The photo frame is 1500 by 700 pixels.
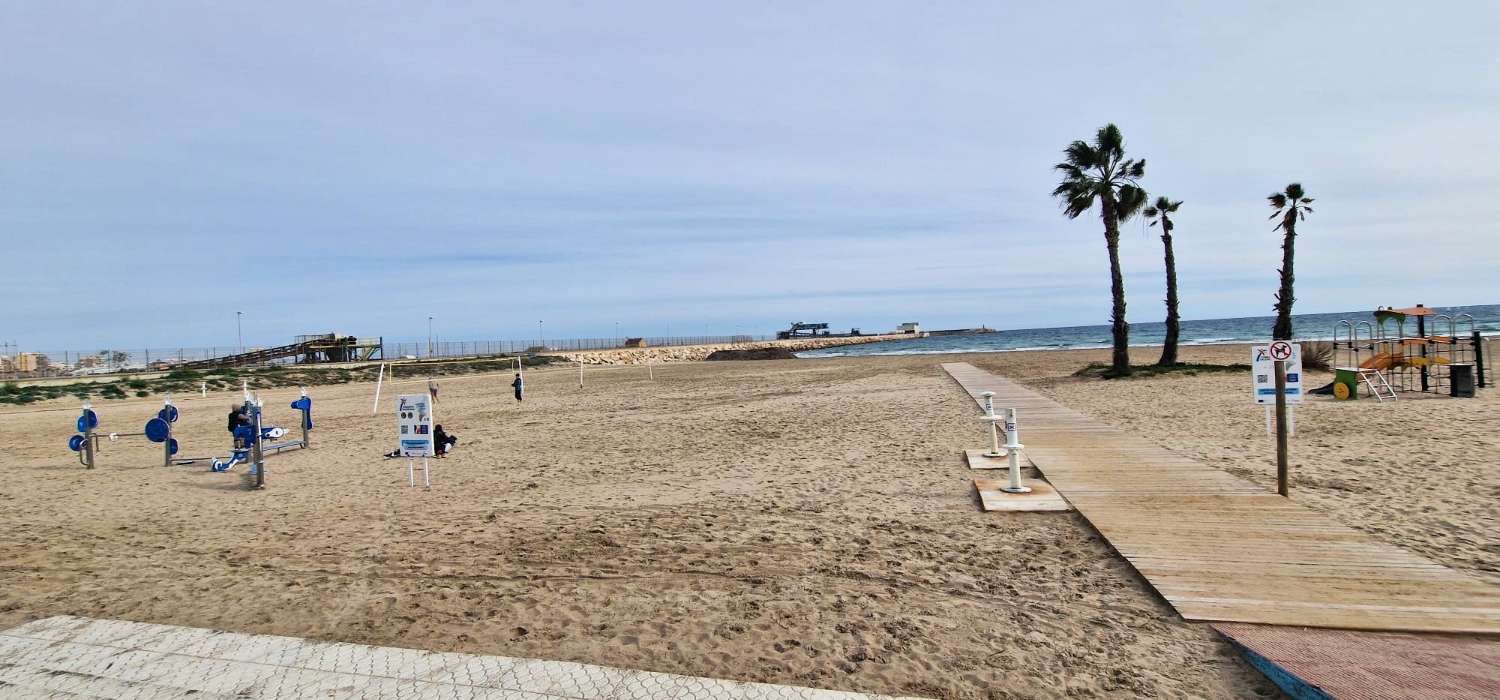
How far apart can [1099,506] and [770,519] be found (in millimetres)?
3101

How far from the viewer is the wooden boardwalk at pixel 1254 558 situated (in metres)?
4.53

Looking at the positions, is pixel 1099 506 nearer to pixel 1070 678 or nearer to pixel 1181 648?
pixel 1181 648

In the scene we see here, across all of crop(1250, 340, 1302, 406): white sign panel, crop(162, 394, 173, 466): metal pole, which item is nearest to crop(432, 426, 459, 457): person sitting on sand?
crop(162, 394, 173, 466): metal pole

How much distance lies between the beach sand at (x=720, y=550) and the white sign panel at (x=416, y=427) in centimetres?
59

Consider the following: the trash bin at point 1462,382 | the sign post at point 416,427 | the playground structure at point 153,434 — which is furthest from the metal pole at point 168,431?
the trash bin at point 1462,382

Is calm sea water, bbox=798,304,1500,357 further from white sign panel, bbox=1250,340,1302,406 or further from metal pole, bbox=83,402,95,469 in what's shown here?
metal pole, bbox=83,402,95,469

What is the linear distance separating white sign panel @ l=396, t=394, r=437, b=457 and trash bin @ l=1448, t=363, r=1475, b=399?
18.5 m

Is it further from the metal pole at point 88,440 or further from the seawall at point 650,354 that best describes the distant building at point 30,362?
the metal pole at point 88,440

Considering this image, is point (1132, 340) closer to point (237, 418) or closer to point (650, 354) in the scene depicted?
point (650, 354)

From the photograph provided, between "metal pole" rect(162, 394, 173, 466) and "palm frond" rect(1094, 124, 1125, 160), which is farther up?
"palm frond" rect(1094, 124, 1125, 160)

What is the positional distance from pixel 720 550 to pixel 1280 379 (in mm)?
5907

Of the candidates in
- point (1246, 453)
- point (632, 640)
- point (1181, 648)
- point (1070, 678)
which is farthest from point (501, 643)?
point (1246, 453)

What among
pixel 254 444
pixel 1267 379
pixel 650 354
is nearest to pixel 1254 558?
pixel 1267 379

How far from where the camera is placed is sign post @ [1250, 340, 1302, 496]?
24.5ft
